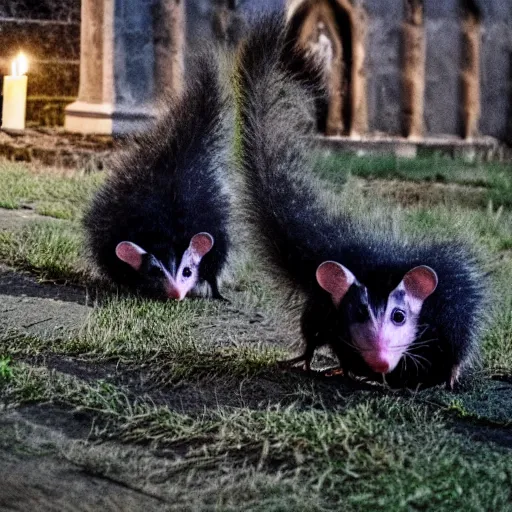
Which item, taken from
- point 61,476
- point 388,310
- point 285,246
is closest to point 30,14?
point 285,246

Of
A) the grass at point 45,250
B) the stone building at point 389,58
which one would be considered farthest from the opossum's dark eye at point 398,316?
the stone building at point 389,58

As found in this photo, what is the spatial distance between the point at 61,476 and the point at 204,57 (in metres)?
2.52

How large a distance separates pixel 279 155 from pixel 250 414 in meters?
1.05

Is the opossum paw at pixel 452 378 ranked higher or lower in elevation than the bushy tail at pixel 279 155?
lower

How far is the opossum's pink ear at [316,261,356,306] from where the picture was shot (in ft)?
9.32

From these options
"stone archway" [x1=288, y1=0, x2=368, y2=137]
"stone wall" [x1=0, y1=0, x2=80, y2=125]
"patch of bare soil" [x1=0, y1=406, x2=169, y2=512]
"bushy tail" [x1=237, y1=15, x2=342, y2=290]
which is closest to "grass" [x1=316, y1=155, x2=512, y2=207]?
"stone archway" [x1=288, y1=0, x2=368, y2=137]

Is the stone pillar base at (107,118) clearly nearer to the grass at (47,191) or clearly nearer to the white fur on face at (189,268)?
the grass at (47,191)

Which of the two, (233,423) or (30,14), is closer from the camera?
(233,423)

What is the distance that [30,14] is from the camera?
7.84 m

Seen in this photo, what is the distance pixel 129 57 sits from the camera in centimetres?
707

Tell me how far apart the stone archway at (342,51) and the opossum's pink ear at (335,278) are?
5.52 metres

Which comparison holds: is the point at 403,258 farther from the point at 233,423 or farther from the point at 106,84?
the point at 106,84

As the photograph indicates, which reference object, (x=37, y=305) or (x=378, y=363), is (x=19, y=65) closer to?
(x=37, y=305)

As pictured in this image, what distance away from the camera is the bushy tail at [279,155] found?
3172 millimetres
